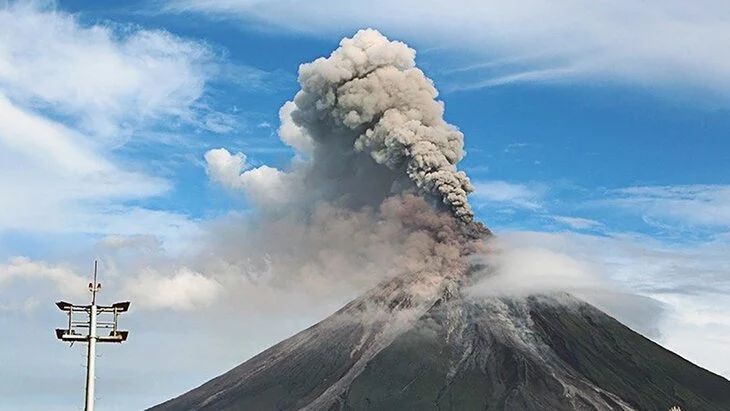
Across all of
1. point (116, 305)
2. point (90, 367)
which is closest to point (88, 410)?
point (90, 367)

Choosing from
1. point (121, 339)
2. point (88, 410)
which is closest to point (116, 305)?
point (121, 339)

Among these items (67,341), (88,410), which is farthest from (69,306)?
(88,410)

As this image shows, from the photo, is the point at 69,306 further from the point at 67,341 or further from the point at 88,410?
the point at 88,410

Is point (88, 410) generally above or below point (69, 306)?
below

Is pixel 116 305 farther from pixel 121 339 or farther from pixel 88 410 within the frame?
pixel 88 410

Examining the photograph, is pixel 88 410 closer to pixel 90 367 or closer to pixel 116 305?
pixel 90 367

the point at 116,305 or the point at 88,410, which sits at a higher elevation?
the point at 116,305
